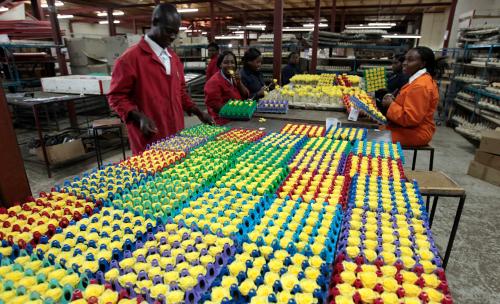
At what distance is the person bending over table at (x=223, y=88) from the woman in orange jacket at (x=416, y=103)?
6.74ft

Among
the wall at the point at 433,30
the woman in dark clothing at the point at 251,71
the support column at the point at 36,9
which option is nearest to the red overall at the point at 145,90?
the woman in dark clothing at the point at 251,71

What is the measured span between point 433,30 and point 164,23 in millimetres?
17040

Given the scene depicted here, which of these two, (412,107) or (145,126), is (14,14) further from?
(412,107)

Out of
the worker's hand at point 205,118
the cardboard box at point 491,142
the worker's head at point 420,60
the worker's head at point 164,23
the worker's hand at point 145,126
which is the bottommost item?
the cardboard box at point 491,142

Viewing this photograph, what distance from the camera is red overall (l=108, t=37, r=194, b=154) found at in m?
2.62

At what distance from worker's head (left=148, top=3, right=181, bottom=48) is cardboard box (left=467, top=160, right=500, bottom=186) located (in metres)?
5.19

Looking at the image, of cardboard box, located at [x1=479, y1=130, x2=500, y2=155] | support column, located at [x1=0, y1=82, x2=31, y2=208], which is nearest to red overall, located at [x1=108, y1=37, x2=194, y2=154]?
support column, located at [x1=0, y1=82, x2=31, y2=208]

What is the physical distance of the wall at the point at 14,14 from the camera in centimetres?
791

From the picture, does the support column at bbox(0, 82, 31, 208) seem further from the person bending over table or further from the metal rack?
the metal rack

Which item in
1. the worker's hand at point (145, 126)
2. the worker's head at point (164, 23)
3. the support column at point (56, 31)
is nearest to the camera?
the worker's hand at point (145, 126)

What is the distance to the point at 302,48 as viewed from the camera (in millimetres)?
11023

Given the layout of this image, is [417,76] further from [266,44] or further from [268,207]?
A: [266,44]

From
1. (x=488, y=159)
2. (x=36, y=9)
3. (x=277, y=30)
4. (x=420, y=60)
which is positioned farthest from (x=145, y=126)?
(x=36, y=9)

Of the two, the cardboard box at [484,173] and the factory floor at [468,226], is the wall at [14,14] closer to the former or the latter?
the factory floor at [468,226]
